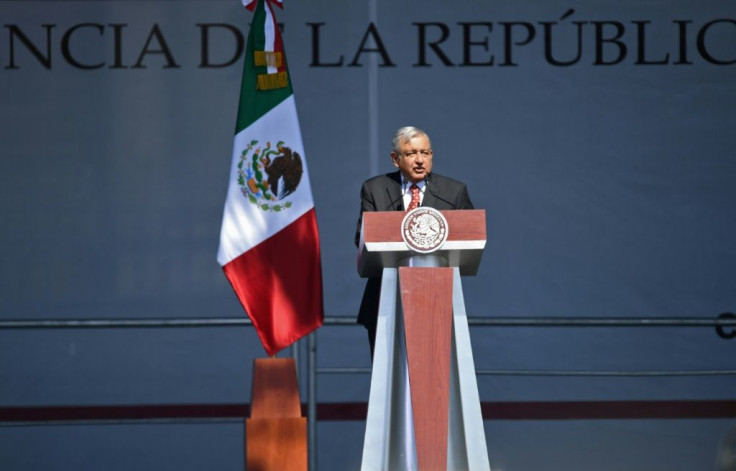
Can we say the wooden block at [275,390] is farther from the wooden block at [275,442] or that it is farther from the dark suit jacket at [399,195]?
the dark suit jacket at [399,195]

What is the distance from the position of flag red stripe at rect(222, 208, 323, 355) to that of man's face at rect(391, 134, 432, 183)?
1288mm

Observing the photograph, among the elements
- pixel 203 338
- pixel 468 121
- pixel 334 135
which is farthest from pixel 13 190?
pixel 468 121

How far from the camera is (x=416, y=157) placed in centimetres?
395

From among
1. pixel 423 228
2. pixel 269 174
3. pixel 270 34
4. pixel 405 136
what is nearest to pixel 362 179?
pixel 269 174

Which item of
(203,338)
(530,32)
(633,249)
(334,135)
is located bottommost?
(203,338)

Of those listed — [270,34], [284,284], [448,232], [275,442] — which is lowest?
[275,442]

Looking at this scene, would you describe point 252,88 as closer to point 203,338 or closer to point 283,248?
point 283,248

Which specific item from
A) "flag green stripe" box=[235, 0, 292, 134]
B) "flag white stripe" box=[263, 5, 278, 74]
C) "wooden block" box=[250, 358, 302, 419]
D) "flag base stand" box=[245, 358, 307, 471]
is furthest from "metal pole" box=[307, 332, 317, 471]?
"flag white stripe" box=[263, 5, 278, 74]

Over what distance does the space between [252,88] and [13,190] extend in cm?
133

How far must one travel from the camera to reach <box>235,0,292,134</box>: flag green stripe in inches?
204

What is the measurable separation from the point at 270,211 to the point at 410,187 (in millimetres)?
1207

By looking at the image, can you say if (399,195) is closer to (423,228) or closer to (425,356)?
(423,228)

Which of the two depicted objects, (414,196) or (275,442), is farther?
(275,442)

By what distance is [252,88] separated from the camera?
5.21 meters
